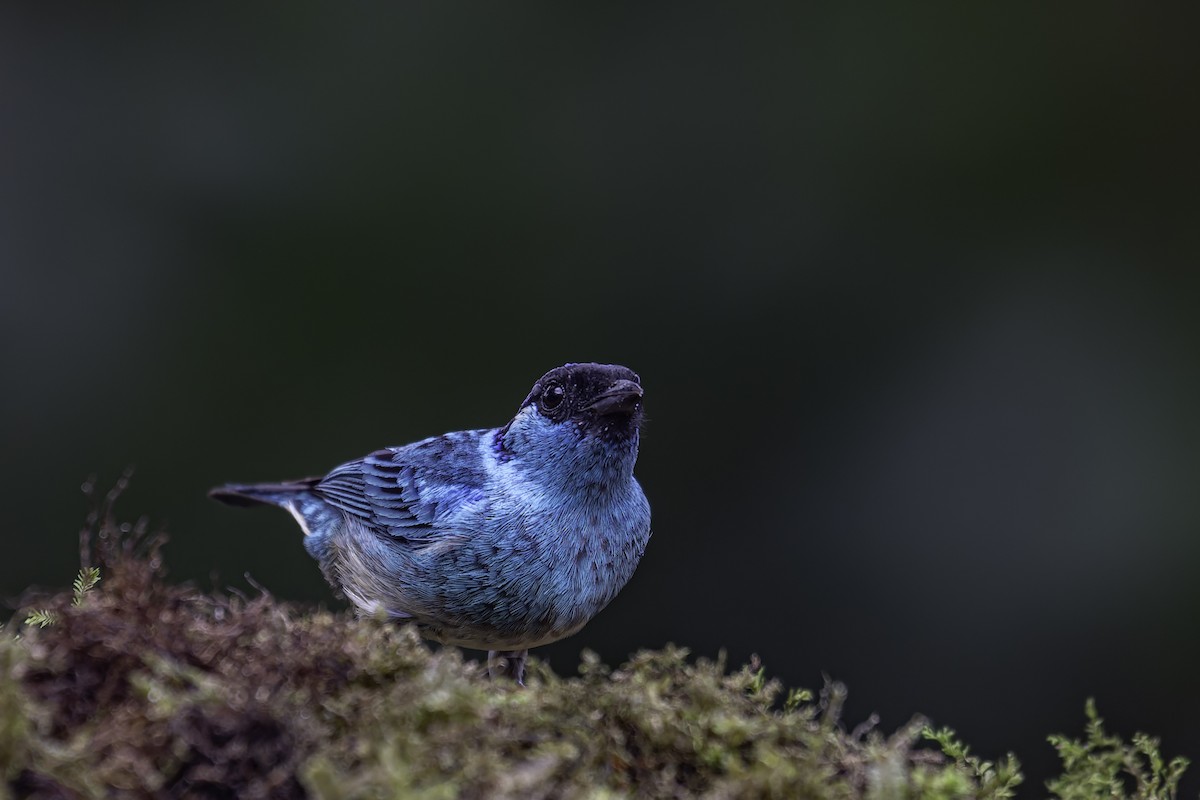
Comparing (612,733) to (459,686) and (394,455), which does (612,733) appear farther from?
(394,455)

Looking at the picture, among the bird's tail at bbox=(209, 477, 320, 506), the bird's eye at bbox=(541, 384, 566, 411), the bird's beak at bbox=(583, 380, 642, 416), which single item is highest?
the bird's beak at bbox=(583, 380, 642, 416)

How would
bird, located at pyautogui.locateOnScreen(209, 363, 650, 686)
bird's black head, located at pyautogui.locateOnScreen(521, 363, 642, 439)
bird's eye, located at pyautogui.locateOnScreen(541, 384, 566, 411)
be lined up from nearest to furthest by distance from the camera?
1. bird, located at pyautogui.locateOnScreen(209, 363, 650, 686)
2. bird's black head, located at pyautogui.locateOnScreen(521, 363, 642, 439)
3. bird's eye, located at pyautogui.locateOnScreen(541, 384, 566, 411)

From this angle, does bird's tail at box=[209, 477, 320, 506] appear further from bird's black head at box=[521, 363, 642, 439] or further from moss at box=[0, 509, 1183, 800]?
moss at box=[0, 509, 1183, 800]

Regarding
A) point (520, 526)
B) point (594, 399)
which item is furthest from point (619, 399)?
point (520, 526)

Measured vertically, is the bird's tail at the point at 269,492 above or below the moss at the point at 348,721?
below

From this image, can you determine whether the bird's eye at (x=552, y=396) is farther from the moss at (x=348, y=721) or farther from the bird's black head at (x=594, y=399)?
the moss at (x=348, y=721)

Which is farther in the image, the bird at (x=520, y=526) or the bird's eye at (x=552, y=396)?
the bird's eye at (x=552, y=396)

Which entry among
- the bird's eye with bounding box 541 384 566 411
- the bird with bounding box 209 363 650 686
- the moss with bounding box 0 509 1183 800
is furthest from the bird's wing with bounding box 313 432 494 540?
the moss with bounding box 0 509 1183 800

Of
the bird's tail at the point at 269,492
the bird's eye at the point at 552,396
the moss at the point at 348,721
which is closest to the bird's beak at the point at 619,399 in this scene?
the bird's eye at the point at 552,396
